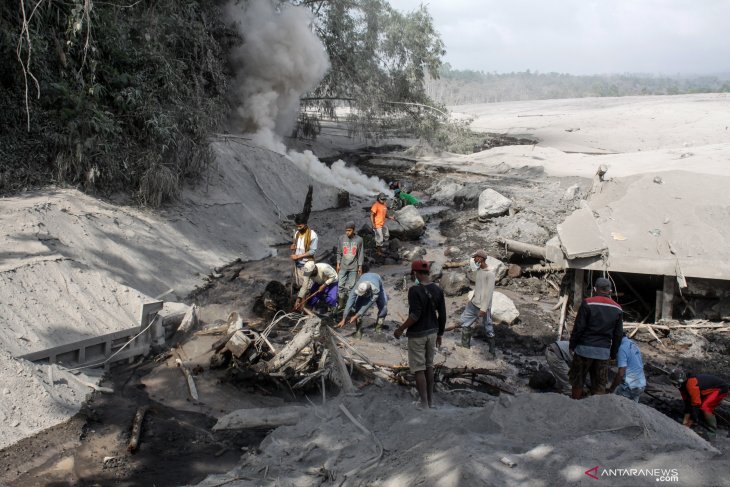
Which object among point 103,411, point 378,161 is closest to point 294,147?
point 378,161

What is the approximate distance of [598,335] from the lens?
6109 mm

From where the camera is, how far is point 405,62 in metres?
24.8

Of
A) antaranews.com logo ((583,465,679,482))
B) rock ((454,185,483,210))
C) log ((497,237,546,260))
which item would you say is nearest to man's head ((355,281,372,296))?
log ((497,237,546,260))

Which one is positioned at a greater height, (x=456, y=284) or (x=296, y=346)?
(x=296, y=346)

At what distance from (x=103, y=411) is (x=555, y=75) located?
156 m

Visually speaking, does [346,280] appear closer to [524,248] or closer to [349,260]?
[349,260]

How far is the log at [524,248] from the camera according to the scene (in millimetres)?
11760

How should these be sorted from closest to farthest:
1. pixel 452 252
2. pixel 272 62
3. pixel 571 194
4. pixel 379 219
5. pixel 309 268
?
pixel 309 268 → pixel 379 219 → pixel 452 252 → pixel 571 194 → pixel 272 62

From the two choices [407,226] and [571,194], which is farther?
[571,194]

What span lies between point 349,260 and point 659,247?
5.10 metres

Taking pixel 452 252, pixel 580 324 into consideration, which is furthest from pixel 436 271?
pixel 580 324

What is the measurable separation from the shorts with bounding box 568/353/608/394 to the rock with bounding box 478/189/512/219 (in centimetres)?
917

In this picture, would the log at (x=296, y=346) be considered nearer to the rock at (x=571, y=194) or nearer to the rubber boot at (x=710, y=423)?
the rubber boot at (x=710, y=423)

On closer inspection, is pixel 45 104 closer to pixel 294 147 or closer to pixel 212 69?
pixel 212 69
